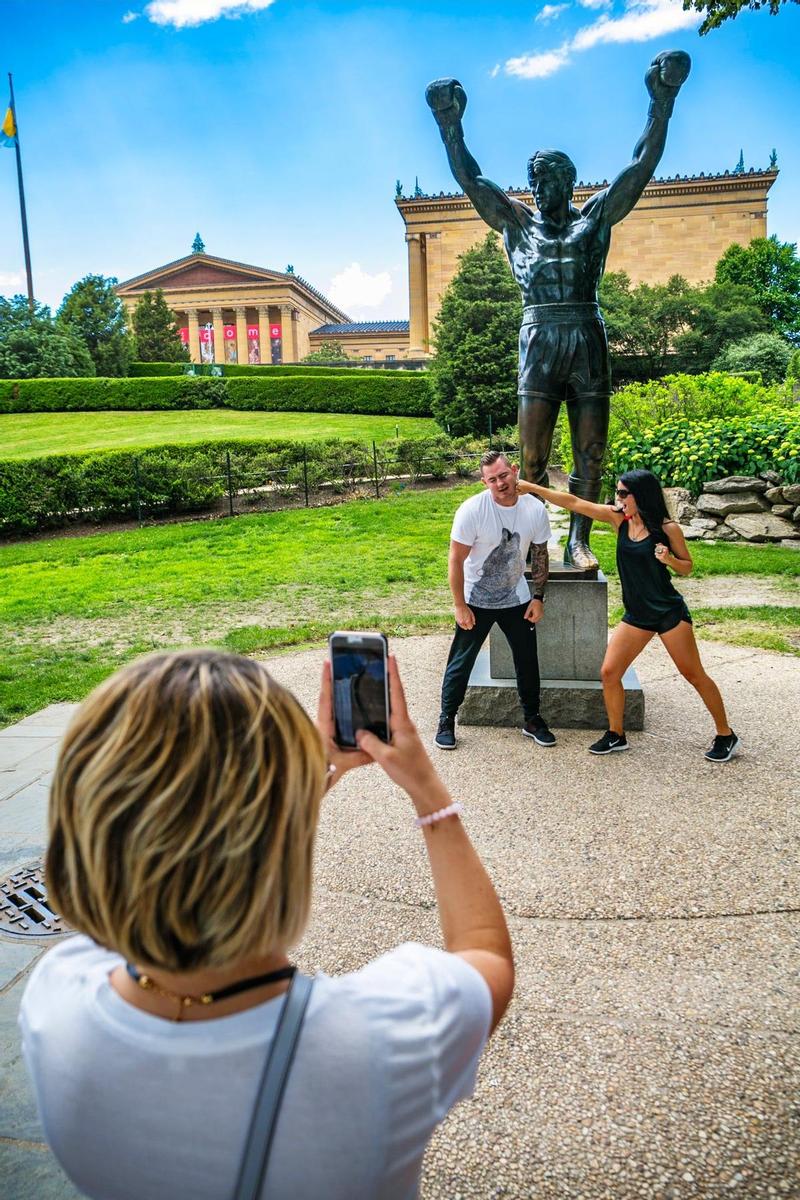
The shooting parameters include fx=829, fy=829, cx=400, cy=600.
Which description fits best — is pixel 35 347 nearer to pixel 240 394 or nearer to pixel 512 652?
pixel 240 394

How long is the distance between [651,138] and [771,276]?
1609 inches

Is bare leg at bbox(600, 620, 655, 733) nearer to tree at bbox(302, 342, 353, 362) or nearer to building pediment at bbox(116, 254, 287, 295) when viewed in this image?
tree at bbox(302, 342, 353, 362)

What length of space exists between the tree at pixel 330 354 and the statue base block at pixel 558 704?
54.5 m

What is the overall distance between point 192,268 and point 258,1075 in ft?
256

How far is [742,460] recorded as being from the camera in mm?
12789

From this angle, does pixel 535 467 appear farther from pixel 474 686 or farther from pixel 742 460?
pixel 742 460

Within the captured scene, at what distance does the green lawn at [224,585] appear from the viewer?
8.20 m

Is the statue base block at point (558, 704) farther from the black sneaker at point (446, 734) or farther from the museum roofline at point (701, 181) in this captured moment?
the museum roofline at point (701, 181)

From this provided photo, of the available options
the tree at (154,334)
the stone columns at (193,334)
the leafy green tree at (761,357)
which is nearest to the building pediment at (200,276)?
the stone columns at (193,334)

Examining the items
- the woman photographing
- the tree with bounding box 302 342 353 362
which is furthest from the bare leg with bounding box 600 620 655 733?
the tree with bounding box 302 342 353 362

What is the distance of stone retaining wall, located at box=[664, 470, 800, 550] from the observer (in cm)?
1234

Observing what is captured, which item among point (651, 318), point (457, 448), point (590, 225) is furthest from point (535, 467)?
point (651, 318)

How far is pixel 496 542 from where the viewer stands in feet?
16.4

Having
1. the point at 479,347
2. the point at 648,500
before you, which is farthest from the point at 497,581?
the point at 479,347
